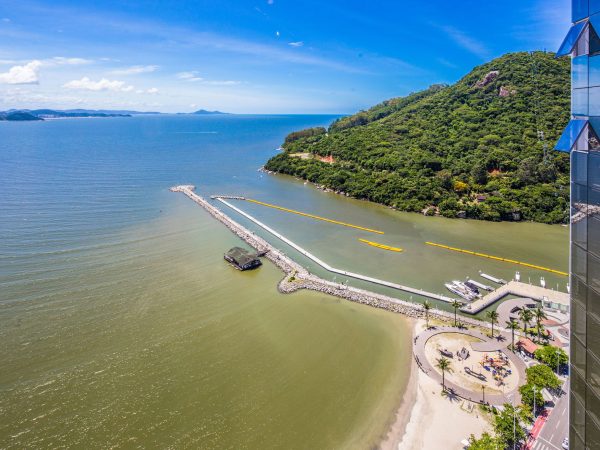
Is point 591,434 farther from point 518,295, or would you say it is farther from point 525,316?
point 518,295

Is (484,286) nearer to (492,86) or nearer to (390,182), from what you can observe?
(390,182)

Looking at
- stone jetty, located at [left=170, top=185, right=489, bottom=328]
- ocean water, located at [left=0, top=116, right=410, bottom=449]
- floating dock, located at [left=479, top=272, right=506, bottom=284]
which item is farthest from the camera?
floating dock, located at [left=479, top=272, right=506, bottom=284]

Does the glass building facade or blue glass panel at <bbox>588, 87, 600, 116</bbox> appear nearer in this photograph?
blue glass panel at <bbox>588, 87, 600, 116</bbox>

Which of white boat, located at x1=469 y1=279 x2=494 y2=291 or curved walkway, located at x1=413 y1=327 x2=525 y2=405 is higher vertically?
white boat, located at x1=469 y1=279 x2=494 y2=291

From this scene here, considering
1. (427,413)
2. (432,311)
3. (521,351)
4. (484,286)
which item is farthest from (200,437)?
(484,286)

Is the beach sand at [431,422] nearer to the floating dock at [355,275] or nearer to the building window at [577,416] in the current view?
the floating dock at [355,275]

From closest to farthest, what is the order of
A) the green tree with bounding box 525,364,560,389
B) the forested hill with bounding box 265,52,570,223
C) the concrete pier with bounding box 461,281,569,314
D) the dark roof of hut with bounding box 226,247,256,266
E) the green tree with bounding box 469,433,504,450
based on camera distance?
1. the green tree with bounding box 469,433,504,450
2. the green tree with bounding box 525,364,560,389
3. the concrete pier with bounding box 461,281,569,314
4. the dark roof of hut with bounding box 226,247,256,266
5. the forested hill with bounding box 265,52,570,223

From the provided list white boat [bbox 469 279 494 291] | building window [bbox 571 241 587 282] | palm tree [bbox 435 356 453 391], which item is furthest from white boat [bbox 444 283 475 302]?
building window [bbox 571 241 587 282]

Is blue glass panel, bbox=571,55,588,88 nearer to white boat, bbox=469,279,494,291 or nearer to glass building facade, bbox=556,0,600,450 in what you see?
glass building facade, bbox=556,0,600,450
